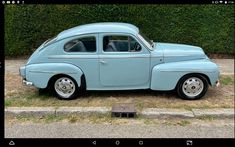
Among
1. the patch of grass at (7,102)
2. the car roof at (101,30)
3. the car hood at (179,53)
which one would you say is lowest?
the patch of grass at (7,102)

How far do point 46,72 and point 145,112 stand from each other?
2186 millimetres

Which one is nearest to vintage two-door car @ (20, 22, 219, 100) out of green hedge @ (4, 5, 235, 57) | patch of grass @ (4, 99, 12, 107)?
patch of grass @ (4, 99, 12, 107)

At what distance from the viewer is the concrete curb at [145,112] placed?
6.16 meters

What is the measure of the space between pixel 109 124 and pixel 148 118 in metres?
0.73

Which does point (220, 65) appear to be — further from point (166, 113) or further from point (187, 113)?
point (166, 113)

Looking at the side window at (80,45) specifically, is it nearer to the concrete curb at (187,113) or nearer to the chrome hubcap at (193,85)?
the concrete curb at (187,113)

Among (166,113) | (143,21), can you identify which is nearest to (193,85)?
(166,113)

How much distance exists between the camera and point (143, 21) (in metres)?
10.6

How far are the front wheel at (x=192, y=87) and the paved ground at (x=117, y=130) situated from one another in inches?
44.0

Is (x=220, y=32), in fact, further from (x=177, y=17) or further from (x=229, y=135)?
(x=229, y=135)

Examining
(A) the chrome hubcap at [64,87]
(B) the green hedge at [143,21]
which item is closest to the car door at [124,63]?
(A) the chrome hubcap at [64,87]
